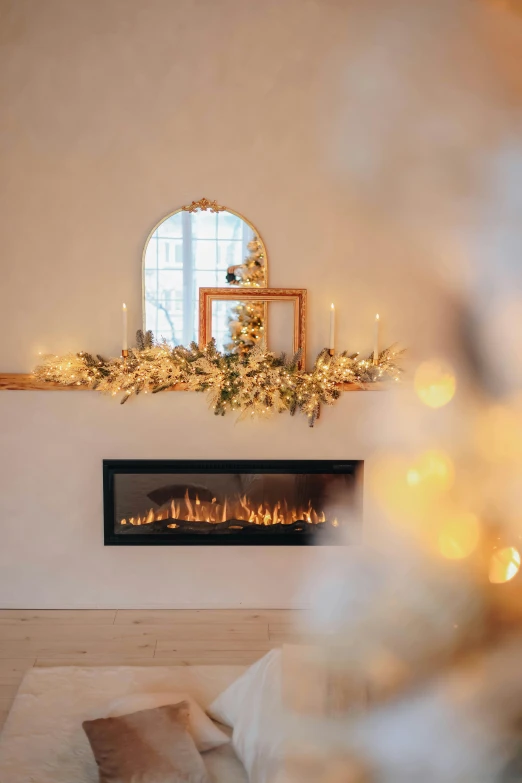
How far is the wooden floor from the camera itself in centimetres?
284

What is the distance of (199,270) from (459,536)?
176 centimetres

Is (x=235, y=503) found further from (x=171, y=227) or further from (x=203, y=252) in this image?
(x=171, y=227)

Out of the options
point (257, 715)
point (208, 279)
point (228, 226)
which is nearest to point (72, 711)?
point (257, 715)

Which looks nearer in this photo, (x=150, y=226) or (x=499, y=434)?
(x=150, y=226)

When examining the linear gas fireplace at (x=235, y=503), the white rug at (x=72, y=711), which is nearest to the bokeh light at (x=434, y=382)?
the linear gas fireplace at (x=235, y=503)

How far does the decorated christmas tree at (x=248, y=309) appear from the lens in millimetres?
3152

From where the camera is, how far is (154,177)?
122 inches

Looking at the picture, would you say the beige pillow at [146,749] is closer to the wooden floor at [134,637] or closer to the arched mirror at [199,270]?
the wooden floor at [134,637]

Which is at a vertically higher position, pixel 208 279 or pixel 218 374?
pixel 208 279

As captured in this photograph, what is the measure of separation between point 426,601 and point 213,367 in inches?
50.8

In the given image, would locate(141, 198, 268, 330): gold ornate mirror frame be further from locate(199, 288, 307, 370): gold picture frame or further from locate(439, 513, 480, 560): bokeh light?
locate(439, 513, 480, 560): bokeh light

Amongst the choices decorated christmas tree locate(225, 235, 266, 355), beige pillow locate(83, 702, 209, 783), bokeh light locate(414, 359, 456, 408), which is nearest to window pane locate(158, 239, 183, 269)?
decorated christmas tree locate(225, 235, 266, 355)

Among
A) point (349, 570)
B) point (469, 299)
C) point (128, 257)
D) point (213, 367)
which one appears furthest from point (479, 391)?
point (128, 257)

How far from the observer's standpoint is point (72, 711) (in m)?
2.44
